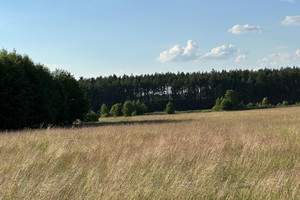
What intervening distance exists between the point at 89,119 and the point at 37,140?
32619 mm

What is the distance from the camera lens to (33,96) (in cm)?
2717

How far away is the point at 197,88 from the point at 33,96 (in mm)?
80550

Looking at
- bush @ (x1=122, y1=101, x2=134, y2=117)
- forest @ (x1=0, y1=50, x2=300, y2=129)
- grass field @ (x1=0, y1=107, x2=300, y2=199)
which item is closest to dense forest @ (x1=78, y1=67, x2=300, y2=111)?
forest @ (x1=0, y1=50, x2=300, y2=129)

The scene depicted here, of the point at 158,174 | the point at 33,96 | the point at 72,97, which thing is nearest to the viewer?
the point at 158,174

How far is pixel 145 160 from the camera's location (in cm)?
580

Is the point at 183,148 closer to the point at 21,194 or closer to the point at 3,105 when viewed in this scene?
the point at 21,194

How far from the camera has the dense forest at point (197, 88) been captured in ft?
314

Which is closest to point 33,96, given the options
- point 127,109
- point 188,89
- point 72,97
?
point 72,97

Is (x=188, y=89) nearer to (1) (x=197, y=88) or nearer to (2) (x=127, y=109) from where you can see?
(1) (x=197, y=88)

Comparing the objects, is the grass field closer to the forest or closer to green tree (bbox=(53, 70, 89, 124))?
green tree (bbox=(53, 70, 89, 124))

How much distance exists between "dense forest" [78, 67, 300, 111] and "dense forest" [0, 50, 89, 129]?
197 feet

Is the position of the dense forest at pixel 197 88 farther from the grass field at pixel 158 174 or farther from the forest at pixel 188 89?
the grass field at pixel 158 174

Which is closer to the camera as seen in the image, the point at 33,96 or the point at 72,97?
the point at 33,96

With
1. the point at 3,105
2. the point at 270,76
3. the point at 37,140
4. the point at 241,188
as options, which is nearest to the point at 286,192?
the point at 241,188
